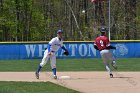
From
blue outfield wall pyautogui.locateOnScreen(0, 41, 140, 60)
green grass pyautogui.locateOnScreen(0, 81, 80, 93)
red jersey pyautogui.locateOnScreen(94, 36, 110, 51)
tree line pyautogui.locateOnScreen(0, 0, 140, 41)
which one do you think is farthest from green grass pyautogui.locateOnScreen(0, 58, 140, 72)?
tree line pyautogui.locateOnScreen(0, 0, 140, 41)

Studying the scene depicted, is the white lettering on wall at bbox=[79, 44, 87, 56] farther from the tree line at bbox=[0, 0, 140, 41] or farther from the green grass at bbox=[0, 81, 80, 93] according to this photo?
the tree line at bbox=[0, 0, 140, 41]

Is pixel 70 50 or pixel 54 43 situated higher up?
pixel 54 43

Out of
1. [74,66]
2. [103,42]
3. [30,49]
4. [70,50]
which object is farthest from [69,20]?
[103,42]

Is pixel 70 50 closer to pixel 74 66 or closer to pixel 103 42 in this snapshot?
pixel 74 66

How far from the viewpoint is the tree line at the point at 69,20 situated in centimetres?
6400

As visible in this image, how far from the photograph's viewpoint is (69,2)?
74875mm

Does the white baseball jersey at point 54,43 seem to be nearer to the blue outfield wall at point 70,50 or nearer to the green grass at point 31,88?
the green grass at point 31,88

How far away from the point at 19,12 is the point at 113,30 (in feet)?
44.5

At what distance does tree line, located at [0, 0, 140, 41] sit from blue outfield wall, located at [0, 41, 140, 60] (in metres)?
24.4

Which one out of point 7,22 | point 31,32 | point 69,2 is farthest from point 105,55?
point 69,2

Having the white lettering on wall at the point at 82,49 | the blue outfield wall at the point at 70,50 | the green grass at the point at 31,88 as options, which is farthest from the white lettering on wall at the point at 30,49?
the green grass at the point at 31,88

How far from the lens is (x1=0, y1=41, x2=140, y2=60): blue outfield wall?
117ft

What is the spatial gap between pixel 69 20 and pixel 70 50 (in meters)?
38.0

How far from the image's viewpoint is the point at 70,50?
120 feet
